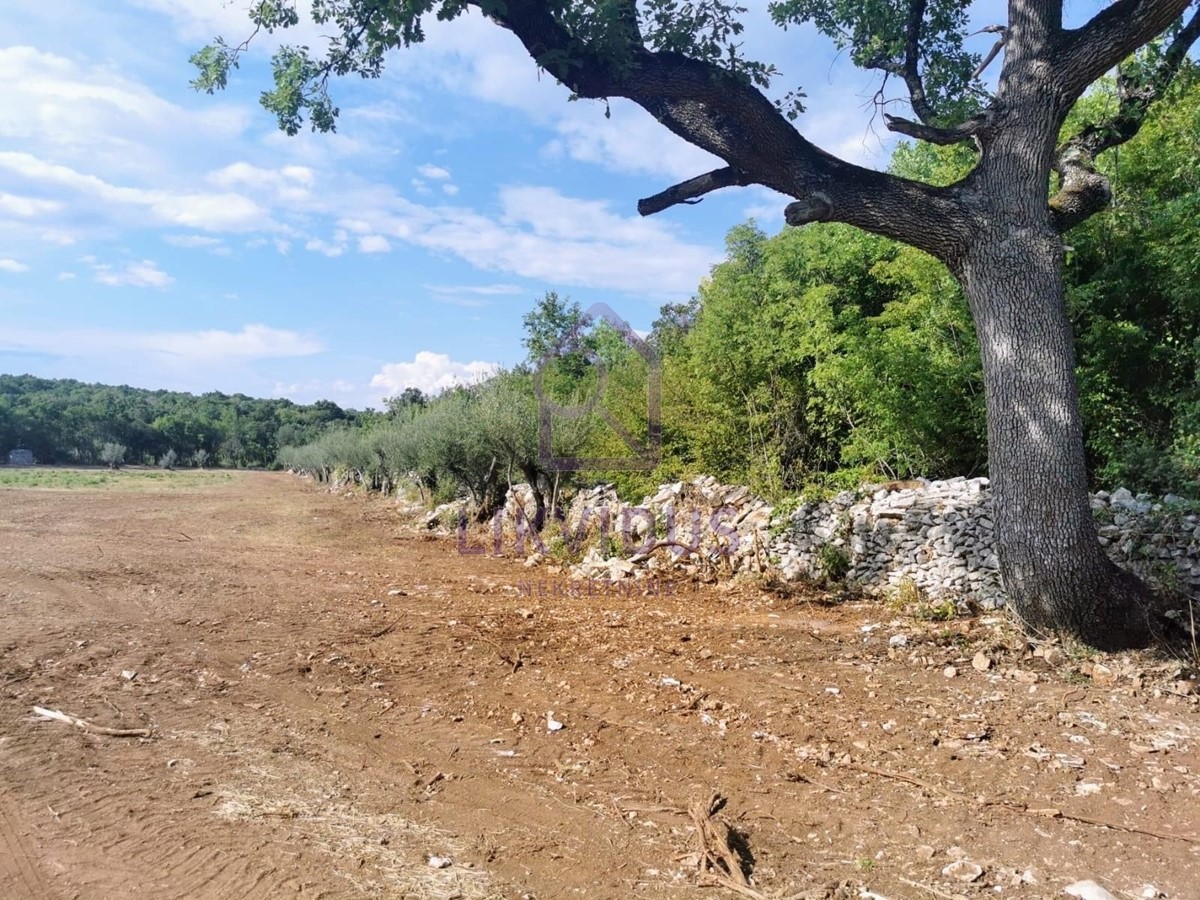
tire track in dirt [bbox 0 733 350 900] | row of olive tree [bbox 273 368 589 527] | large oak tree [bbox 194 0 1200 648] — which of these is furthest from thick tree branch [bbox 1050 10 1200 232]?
row of olive tree [bbox 273 368 589 527]

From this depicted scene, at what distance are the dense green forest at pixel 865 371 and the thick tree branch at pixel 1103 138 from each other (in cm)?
60

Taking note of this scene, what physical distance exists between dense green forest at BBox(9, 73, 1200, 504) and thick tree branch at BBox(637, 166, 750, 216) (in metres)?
3.54

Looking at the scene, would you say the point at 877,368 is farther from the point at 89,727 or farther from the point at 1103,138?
the point at 89,727

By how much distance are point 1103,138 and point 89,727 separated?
8.66 m

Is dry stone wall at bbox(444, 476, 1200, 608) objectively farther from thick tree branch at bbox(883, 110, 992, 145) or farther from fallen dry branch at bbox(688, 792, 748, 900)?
fallen dry branch at bbox(688, 792, 748, 900)

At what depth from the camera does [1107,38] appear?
4484 mm

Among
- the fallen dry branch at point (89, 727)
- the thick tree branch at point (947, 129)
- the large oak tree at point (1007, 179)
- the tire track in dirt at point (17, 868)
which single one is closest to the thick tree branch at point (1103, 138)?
the large oak tree at point (1007, 179)

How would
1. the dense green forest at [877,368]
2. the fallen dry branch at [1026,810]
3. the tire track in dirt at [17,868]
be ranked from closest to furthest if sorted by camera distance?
the tire track in dirt at [17,868]
the fallen dry branch at [1026,810]
the dense green forest at [877,368]

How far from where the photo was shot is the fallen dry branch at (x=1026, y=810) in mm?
2602

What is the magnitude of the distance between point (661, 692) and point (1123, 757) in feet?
8.38

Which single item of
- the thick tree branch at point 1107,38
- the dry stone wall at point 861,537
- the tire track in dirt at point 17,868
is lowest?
the tire track in dirt at point 17,868

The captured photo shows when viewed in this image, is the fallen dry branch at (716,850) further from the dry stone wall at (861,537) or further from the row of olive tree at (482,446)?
the row of olive tree at (482,446)

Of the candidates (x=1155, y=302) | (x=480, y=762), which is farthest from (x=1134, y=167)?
(x=480, y=762)

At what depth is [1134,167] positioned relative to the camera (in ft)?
22.9
